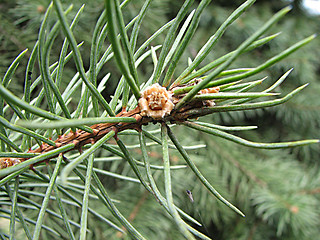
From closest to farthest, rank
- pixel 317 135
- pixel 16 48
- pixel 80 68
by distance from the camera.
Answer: pixel 80 68 → pixel 16 48 → pixel 317 135

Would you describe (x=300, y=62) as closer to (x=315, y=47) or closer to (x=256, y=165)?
(x=315, y=47)

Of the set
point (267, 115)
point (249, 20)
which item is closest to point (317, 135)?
point (267, 115)

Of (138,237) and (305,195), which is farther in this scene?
(305,195)

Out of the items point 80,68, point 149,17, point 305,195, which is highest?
point 149,17

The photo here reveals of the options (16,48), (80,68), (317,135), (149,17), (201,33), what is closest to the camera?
(80,68)

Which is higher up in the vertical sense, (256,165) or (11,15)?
(11,15)

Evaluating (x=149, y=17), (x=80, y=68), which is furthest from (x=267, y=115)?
(x=80, y=68)
